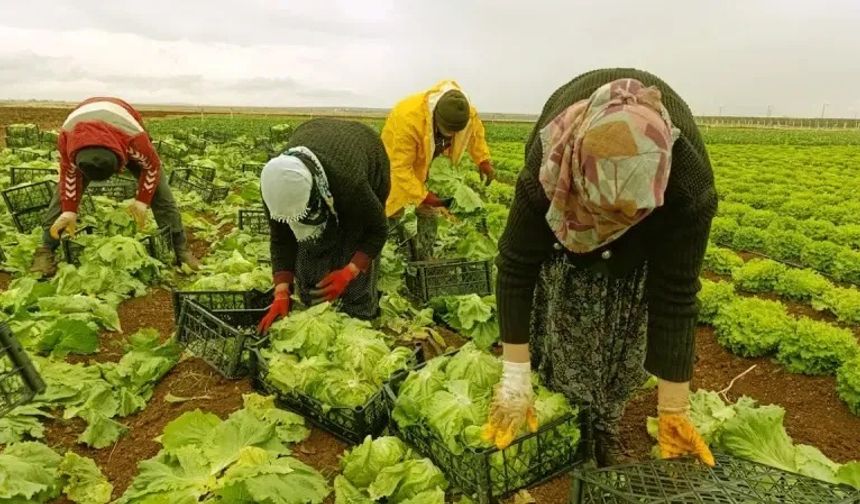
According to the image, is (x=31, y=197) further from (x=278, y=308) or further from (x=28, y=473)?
(x=28, y=473)

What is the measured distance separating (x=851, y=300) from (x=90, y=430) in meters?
6.44

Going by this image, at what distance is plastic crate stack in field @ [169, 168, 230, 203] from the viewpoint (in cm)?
944

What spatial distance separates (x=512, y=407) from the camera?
104 inches

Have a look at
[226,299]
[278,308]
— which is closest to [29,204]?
[226,299]

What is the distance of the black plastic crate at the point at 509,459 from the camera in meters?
2.55

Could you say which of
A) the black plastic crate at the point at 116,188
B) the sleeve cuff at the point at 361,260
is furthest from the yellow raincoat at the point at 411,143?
the black plastic crate at the point at 116,188

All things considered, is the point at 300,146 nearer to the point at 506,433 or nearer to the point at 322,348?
the point at 322,348

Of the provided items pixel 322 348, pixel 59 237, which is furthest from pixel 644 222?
pixel 59 237

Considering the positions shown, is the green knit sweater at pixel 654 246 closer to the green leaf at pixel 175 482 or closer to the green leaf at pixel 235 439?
the green leaf at pixel 235 439

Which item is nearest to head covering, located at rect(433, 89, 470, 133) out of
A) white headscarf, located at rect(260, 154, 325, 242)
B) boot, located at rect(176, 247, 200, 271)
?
white headscarf, located at rect(260, 154, 325, 242)

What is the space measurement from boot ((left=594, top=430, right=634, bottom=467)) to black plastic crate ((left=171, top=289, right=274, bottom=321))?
2458mm

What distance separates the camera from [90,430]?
3.33m

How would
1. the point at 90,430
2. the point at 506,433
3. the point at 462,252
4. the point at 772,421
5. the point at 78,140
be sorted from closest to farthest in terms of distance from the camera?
1. the point at 506,433
2. the point at 772,421
3. the point at 90,430
4. the point at 78,140
5. the point at 462,252

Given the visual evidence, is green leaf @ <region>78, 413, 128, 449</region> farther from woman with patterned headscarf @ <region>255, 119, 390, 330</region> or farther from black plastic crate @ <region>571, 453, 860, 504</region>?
black plastic crate @ <region>571, 453, 860, 504</region>
